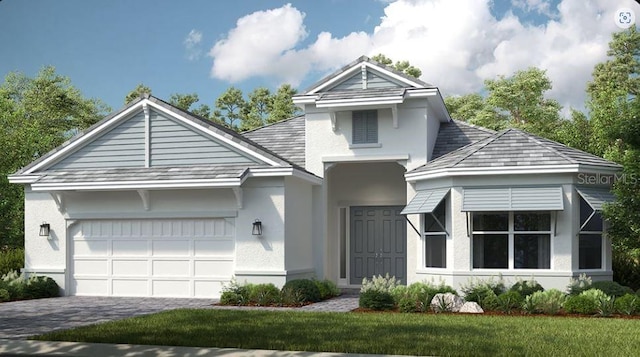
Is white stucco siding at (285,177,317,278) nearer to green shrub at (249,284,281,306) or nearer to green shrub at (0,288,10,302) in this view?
green shrub at (249,284,281,306)

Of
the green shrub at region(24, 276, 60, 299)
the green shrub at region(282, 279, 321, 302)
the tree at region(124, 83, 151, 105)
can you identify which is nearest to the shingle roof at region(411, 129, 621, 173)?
the green shrub at region(282, 279, 321, 302)

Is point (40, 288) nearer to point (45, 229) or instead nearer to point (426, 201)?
point (45, 229)

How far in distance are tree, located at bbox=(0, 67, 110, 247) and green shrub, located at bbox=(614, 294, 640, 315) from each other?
81.1 feet

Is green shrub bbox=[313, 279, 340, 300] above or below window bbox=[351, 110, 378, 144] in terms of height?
below

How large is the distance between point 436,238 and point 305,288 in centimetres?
391

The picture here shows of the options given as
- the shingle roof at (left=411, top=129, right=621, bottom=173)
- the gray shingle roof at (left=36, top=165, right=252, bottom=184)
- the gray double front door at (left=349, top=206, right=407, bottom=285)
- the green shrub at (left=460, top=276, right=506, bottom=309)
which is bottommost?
the green shrub at (left=460, top=276, right=506, bottom=309)

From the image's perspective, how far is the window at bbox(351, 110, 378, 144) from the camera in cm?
2262

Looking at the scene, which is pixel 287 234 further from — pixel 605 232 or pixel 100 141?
pixel 605 232

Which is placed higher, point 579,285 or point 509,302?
point 579,285

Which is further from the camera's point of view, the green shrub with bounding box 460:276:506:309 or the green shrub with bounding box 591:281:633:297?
the green shrub with bounding box 460:276:506:309

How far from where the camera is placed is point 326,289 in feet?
68.1

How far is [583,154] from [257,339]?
12027 mm

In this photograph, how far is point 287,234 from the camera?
67.6ft

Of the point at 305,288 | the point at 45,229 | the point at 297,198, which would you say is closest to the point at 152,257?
the point at 45,229
